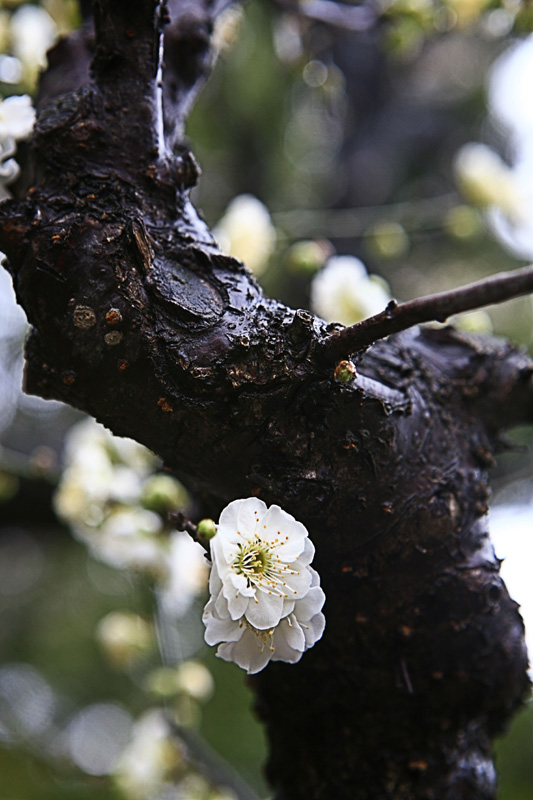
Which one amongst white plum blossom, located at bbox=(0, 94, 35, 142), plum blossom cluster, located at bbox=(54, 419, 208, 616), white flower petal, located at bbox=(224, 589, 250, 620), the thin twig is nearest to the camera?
the thin twig

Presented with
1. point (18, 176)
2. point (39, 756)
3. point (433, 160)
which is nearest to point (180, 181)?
point (18, 176)

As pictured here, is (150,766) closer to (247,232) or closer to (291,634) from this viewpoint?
(291,634)

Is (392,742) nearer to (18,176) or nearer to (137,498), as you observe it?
(137,498)

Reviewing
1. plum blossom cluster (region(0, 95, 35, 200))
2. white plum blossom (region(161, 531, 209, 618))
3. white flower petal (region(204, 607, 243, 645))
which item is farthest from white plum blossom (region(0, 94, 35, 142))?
white plum blossom (region(161, 531, 209, 618))

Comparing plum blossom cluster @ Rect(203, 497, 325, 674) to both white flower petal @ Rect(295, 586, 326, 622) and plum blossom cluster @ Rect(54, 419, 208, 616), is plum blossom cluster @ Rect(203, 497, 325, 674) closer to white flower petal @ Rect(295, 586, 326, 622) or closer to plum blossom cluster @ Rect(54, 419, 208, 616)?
white flower petal @ Rect(295, 586, 326, 622)

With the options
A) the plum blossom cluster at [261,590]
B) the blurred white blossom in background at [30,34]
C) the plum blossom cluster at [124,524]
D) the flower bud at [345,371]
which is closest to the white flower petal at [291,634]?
the plum blossom cluster at [261,590]

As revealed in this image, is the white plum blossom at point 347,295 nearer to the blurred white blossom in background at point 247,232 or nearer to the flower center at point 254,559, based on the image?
the blurred white blossom in background at point 247,232

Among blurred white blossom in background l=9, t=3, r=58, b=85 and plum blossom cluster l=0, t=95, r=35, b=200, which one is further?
blurred white blossom in background l=9, t=3, r=58, b=85
